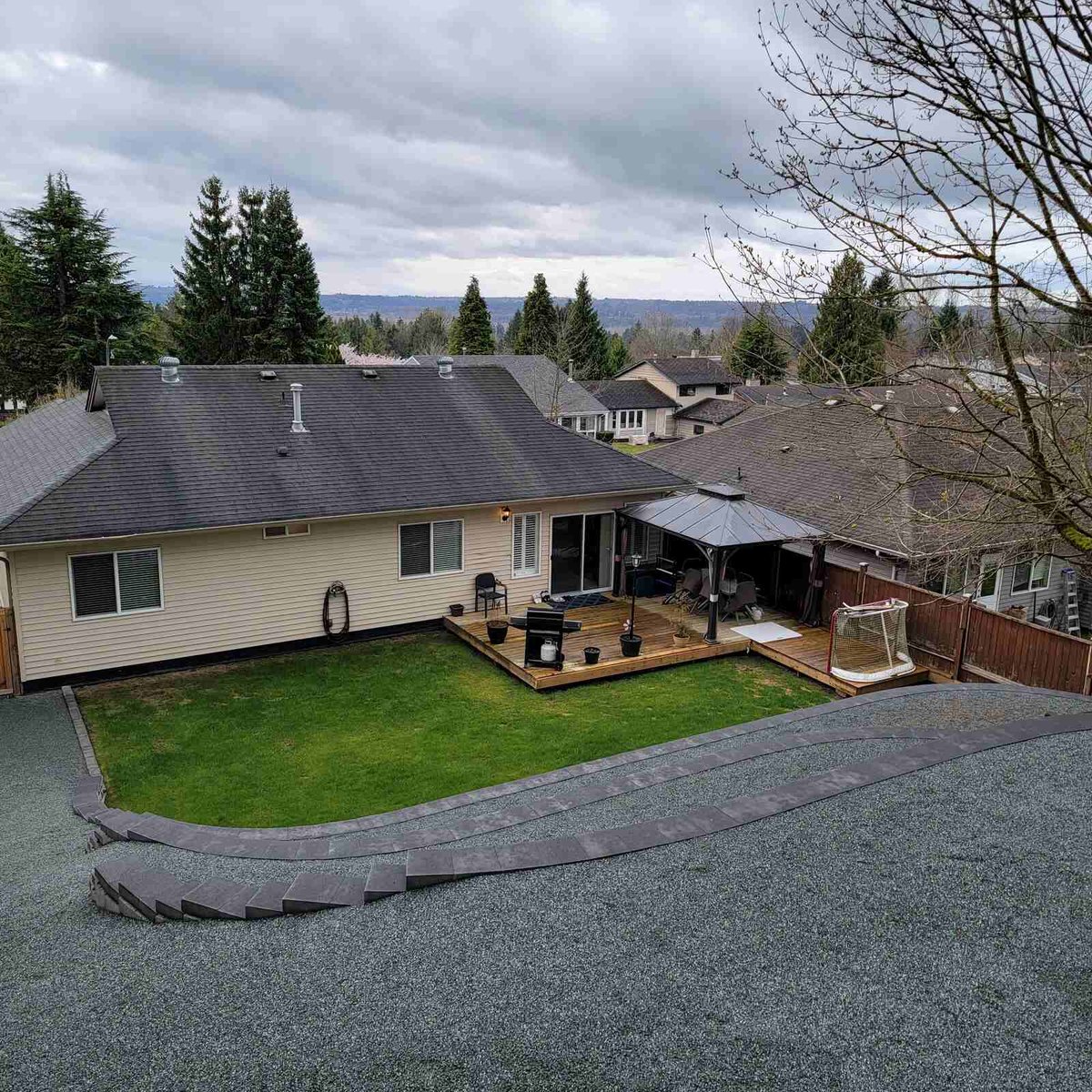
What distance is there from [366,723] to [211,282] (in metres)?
38.0

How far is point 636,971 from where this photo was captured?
5020mm

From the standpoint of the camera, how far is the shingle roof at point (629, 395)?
54156 mm

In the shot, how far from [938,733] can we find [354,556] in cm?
942

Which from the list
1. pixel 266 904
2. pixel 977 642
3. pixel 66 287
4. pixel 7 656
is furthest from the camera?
pixel 66 287

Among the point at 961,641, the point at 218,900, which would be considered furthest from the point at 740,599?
the point at 218,900

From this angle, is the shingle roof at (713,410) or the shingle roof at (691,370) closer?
the shingle roof at (713,410)

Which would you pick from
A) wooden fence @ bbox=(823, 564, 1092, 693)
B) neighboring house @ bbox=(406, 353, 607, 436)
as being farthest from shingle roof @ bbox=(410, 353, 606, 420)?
wooden fence @ bbox=(823, 564, 1092, 693)

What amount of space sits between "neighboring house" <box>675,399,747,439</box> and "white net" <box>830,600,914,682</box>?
37.9 m

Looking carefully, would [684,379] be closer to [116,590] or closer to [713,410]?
[713,410]

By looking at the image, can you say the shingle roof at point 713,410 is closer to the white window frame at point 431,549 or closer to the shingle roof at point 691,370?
the shingle roof at point 691,370

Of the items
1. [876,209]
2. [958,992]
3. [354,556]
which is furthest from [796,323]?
[354,556]

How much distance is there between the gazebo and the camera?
47.6 feet

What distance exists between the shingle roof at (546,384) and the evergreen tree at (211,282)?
33.8 feet

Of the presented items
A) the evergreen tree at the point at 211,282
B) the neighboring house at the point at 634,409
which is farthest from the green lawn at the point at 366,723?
the neighboring house at the point at 634,409
